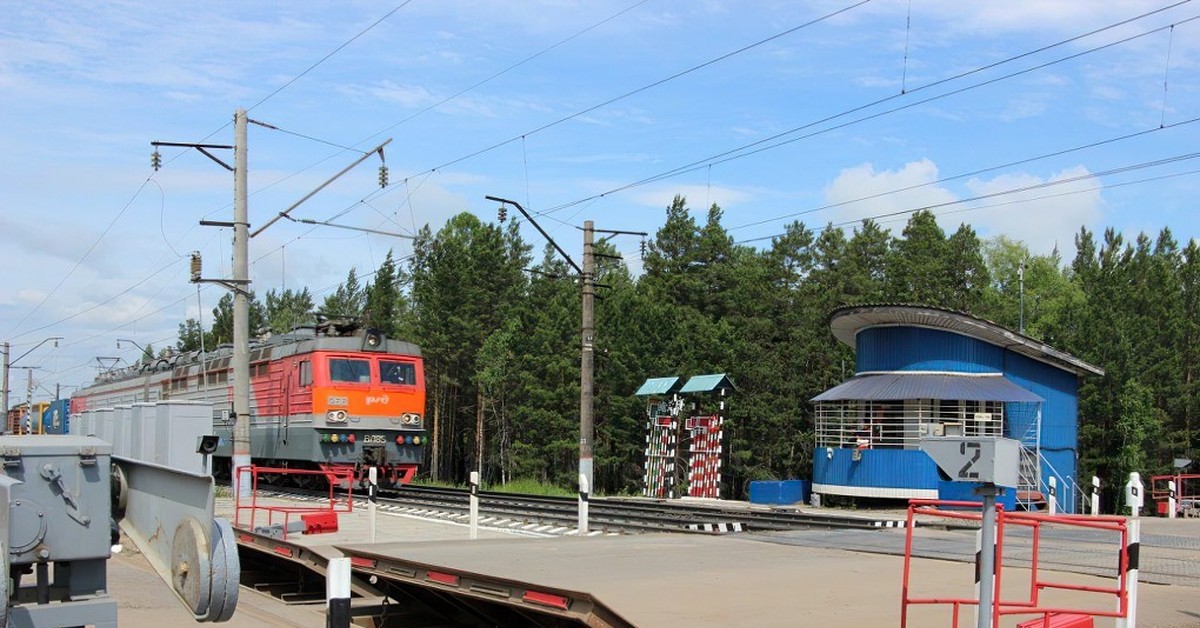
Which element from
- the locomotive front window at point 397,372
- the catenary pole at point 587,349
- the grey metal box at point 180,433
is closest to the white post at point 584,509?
the catenary pole at point 587,349

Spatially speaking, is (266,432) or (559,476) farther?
(559,476)

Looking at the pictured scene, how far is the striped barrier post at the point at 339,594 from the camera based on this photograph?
700cm

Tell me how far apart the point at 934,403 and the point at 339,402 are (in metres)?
15.5

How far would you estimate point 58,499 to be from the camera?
6102 mm

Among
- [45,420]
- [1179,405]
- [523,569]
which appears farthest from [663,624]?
[45,420]

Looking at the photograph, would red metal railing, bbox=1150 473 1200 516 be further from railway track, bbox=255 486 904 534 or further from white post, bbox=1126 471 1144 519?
white post, bbox=1126 471 1144 519

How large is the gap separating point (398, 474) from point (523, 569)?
17.5 meters

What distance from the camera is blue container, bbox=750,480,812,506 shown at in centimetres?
3209

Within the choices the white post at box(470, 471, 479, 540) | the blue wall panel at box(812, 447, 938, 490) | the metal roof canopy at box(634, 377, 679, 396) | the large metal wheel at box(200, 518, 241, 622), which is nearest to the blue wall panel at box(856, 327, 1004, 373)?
the blue wall panel at box(812, 447, 938, 490)

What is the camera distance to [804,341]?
4659 centimetres

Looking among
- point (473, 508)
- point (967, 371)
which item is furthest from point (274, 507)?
point (967, 371)

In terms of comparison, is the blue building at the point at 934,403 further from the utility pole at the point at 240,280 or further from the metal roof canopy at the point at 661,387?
the utility pole at the point at 240,280

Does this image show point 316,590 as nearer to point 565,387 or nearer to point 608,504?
point 608,504

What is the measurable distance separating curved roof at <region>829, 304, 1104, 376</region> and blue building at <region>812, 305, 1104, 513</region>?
0.09 ft
